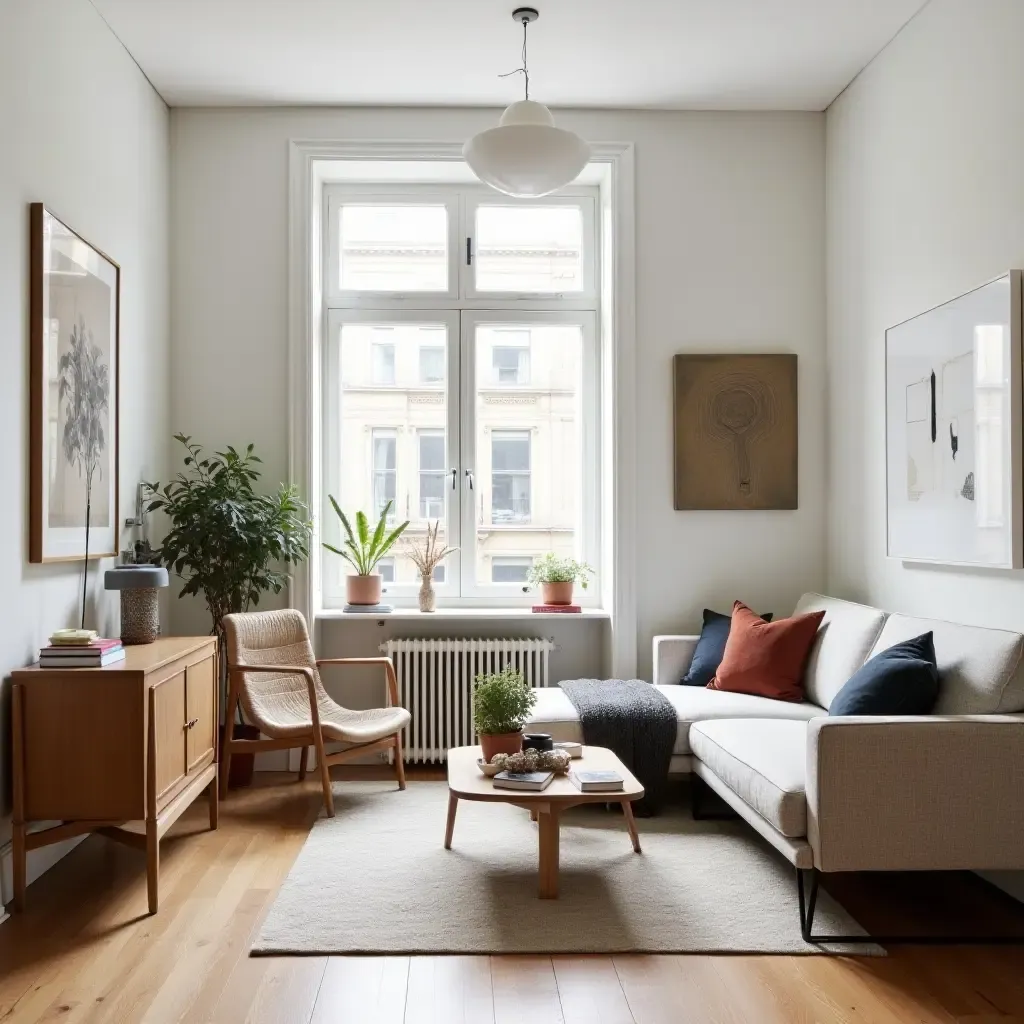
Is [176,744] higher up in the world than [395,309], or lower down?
lower down

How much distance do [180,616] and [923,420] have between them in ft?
11.0

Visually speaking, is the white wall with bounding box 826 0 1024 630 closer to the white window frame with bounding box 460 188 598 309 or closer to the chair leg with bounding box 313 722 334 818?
the white window frame with bounding box 460 188 598 309

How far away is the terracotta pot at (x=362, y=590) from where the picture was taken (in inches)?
189

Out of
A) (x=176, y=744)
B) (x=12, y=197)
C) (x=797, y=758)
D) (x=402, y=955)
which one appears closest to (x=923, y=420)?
(x=797, y=758)

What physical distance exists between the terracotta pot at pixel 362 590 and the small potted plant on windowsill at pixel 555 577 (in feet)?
2.47

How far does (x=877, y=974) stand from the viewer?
2.59 metres

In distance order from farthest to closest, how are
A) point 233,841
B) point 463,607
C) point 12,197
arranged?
point 463,607
point 233,841
point 12,197

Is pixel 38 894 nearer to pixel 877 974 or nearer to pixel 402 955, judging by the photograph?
pixel 402 955

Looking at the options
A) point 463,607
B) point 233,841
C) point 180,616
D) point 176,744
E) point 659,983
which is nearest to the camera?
point 659,983

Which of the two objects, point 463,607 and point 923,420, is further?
point 463,607

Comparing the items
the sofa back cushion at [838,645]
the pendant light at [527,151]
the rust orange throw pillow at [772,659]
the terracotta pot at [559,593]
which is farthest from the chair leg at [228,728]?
the sofa back cushion at [838,645]

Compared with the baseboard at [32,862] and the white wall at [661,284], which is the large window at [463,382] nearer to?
the white wall at [661,284]

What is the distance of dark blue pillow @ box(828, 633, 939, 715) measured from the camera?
3.00 m

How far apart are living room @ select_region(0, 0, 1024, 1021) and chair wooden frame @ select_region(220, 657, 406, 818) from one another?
1.0 inches
